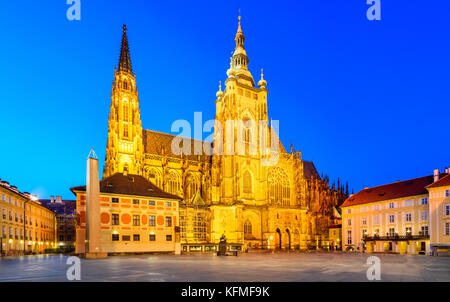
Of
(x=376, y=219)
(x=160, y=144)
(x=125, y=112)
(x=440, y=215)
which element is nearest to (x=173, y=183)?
(x=160, y=144)

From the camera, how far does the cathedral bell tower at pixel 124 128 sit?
68250mm

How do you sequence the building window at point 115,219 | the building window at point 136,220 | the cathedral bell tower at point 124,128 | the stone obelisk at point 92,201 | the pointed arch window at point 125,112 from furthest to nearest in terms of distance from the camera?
the pointed arch window at point 125,112, the cathedral bell tower at point 124,128, the building window at point 136,220, the building window at point 115,219, the stone obelisk at point 92,201

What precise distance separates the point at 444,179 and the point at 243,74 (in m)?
44.5

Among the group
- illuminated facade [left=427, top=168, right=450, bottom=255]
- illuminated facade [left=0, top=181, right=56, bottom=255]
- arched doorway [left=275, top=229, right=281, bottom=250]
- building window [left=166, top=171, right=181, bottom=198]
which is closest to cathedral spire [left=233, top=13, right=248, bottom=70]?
building window [left=166, top=171, right=181, bottom=198]

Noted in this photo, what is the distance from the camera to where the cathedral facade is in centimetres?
6944

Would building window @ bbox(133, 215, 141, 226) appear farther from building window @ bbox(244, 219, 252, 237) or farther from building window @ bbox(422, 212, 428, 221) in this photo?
building window @ bbox(422, 212, 428, 221)

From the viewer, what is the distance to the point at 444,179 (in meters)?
55.8

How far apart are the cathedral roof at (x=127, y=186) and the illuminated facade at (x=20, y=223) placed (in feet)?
48.7

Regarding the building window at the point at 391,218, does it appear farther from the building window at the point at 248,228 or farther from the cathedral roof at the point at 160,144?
the cathedral roof at the point at 160,144

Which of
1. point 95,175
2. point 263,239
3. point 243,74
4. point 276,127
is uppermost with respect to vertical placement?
point 243,74

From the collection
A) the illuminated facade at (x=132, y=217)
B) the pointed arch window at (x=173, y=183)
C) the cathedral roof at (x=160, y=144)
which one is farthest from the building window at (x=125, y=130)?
the illuminated facade at (x=132, y=217)
